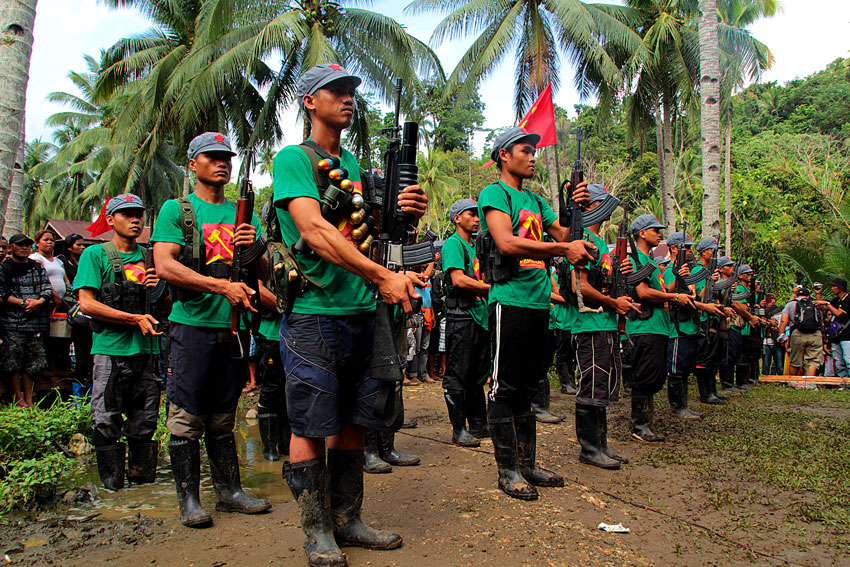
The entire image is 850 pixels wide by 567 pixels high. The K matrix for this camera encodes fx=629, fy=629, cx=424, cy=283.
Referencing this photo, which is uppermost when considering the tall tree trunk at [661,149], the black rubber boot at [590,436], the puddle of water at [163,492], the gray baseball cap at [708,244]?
the tall tree trunk at [661,149]

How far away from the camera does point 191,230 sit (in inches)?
162

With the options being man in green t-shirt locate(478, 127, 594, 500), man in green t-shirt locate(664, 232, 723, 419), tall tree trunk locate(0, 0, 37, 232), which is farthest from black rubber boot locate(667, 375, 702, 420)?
tall tree trunk locate(0, 0, 37, 232)

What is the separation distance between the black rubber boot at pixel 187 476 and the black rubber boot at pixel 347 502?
3.02 feet

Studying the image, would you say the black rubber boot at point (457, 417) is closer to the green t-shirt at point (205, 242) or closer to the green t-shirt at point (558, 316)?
the green t-shirt at point (558, 316)

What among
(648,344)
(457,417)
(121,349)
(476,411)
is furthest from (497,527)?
(648,344)

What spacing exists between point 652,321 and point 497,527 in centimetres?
376

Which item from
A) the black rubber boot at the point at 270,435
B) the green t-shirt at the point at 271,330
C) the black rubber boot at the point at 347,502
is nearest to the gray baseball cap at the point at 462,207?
the green t-shirt at the point at 271,330

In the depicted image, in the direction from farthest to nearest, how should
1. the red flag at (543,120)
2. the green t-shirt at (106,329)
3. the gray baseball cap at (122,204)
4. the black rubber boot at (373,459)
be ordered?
1. the red flag at (543,120)
2. the black rubber boot at (373,459)
3. the gray baseball cap at (122,204)
4. the green t-shirt at (106,329)

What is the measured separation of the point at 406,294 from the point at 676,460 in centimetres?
380

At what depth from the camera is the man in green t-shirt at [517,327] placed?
4.31 metres

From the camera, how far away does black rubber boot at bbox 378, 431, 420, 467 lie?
17.5 feet

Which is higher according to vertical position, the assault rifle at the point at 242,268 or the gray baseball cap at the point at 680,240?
the gray baseball cap at the point at 680,240

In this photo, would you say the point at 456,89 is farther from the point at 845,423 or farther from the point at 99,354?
the point at 99,354

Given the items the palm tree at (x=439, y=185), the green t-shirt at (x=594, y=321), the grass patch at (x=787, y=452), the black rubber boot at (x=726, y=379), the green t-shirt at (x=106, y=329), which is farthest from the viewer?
the palm tree at (x=439, y=185)
